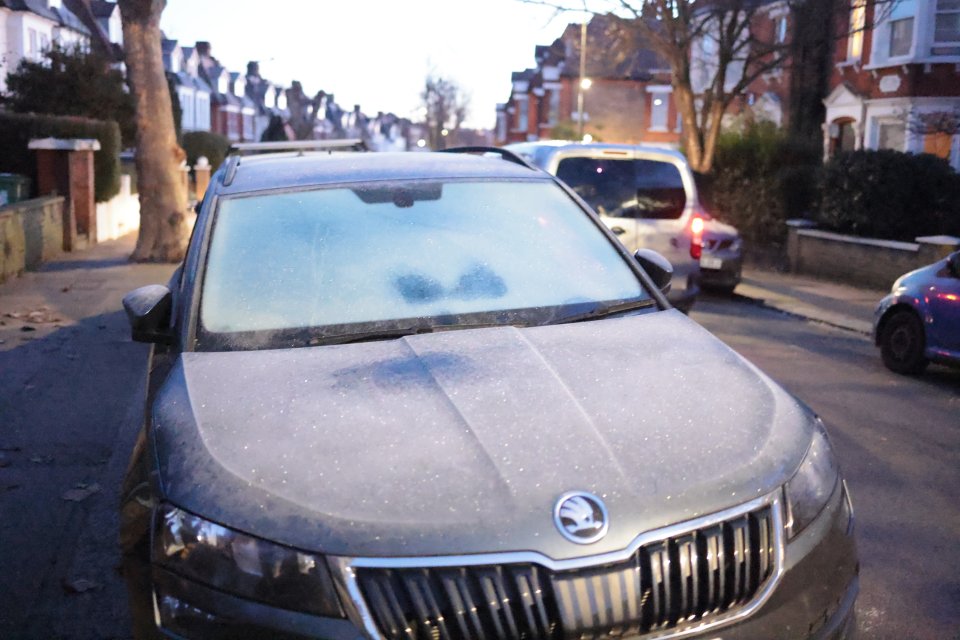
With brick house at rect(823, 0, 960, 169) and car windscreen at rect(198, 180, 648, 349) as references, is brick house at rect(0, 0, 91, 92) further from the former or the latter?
car windscreen at rect(198, 180, 648, 349)

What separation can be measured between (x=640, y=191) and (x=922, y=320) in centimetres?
393

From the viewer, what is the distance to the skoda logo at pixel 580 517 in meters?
2.58

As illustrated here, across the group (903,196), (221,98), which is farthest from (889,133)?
(221,98)

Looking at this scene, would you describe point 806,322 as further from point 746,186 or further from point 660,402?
point 660,402

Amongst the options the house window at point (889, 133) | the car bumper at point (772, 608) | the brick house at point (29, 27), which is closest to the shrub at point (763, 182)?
the house window at point (889, 133)

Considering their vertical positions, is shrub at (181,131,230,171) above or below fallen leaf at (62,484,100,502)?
above

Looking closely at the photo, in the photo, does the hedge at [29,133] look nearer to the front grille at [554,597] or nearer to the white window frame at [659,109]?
the front grille at [554,597]

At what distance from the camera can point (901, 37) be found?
26.4 metres

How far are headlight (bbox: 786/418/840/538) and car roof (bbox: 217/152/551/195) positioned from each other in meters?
2.11

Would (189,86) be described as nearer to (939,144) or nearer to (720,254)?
(939,144)

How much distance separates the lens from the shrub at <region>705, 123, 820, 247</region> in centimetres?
2128

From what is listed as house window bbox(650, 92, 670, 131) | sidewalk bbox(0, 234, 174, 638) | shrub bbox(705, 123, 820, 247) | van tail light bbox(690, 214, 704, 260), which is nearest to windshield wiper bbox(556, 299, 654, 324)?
sidewalk bbox(0, 234, 174, 638)

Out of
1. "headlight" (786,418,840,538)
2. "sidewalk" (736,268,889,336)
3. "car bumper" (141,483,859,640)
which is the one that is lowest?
"sidewalk" (736,268,889,336)

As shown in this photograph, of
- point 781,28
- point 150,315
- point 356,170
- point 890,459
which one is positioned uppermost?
point 781,28
